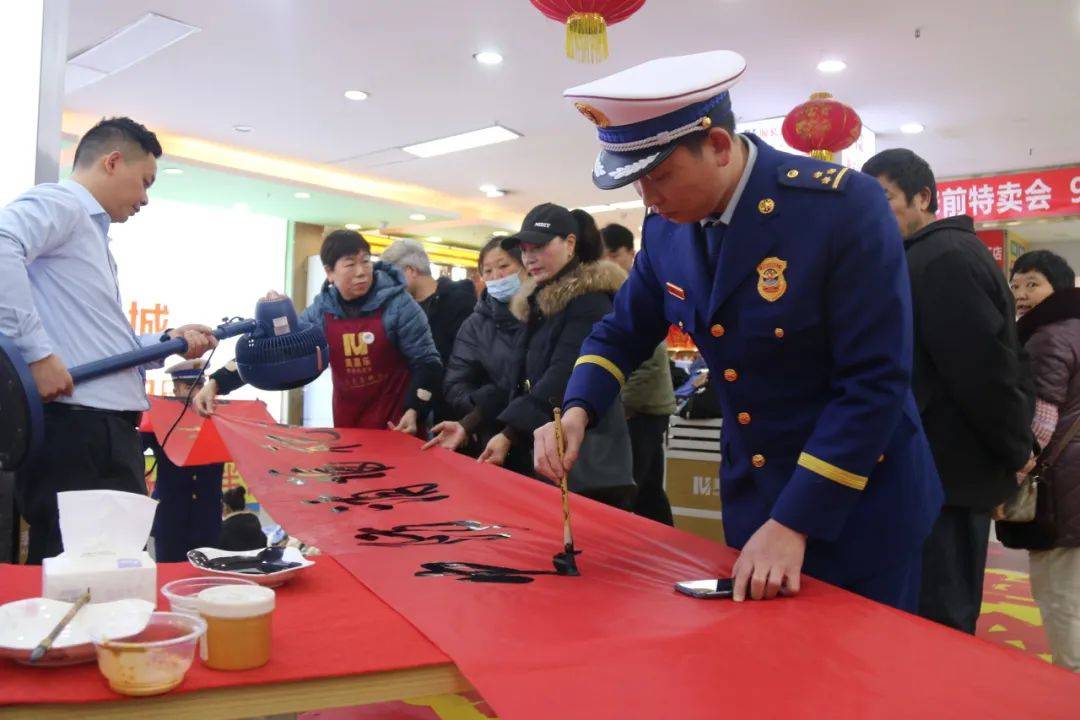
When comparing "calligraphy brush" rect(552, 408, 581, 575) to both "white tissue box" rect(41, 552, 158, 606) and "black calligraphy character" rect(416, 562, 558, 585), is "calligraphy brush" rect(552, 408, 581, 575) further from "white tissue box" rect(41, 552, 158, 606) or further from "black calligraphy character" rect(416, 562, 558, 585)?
"white tissue box" rect(41, 552, 158, 606)

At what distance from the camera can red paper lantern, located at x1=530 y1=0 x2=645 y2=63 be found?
332 cm

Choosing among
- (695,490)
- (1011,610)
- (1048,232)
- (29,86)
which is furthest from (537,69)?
(1048,232)

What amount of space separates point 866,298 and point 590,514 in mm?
708

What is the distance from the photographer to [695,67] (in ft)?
3.86

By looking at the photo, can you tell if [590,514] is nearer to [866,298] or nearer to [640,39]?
[866,298]

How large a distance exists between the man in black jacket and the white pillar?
7.17 feet

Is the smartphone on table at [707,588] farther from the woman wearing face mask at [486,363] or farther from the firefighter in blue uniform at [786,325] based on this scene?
the woman wearing face mask at [486,363]

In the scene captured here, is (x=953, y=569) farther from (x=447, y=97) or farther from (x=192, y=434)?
(x=447, y=97)

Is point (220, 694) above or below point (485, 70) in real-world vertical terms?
below

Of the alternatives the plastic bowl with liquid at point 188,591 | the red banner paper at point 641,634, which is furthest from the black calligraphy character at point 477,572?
the plastic bowl with liquid at point 188,591

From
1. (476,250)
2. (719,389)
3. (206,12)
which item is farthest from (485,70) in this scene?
(476,250)

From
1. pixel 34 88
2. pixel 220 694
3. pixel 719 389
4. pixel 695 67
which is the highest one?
pixel 34 88

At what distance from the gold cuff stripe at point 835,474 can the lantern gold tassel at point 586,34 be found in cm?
259

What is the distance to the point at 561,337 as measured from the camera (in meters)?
2.35
